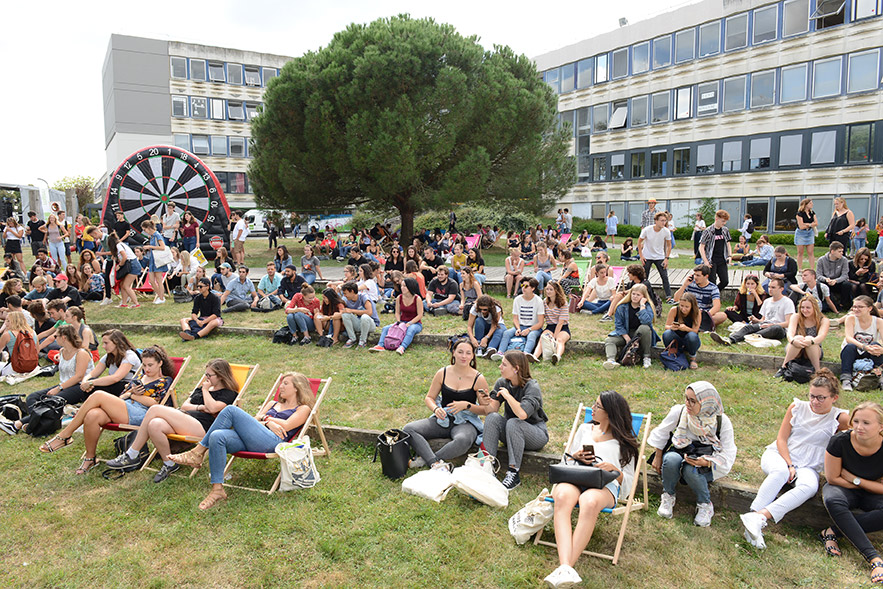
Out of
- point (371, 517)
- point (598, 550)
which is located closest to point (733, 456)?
point (598, 550)

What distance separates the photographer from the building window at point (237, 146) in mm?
46156

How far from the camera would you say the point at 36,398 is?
7.10 meters

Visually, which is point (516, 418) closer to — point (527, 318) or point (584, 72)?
point (527, 318)

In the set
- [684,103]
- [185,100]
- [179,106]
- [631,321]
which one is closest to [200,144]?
[179,106]

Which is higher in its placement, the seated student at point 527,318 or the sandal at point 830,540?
the seated student at point 527,318

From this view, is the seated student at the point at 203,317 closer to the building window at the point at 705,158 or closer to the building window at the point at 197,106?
the building window at the point at 705,158

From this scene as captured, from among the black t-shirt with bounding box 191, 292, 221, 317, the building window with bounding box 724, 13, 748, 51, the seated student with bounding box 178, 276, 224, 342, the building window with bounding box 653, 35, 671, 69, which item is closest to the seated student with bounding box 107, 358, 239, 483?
the seated student with bounding box 178, 276, 224, 342

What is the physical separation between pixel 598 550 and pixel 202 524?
310 centimetres

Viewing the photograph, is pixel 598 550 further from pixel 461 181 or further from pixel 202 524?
pixel 461 181

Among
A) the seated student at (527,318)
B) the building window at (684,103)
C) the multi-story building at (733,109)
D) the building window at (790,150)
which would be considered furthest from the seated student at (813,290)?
the building window at (684,103)

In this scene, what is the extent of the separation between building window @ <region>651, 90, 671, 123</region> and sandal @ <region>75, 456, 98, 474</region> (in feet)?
108

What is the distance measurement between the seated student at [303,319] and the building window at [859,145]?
25616 mm

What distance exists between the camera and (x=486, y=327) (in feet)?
31.0

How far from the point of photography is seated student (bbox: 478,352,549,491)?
5.39m
